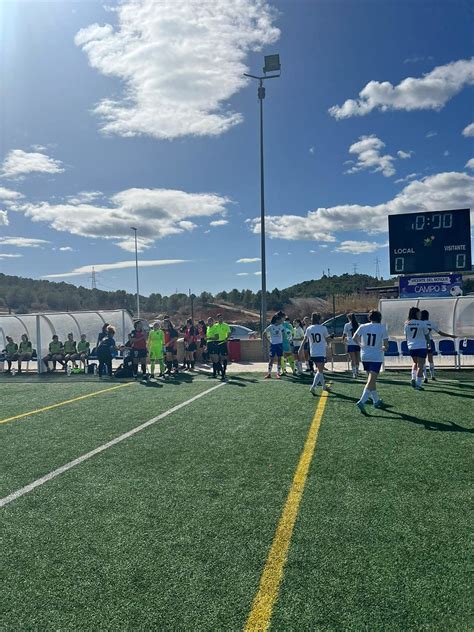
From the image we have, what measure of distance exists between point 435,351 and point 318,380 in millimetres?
5950

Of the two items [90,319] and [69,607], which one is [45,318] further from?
[69,607]

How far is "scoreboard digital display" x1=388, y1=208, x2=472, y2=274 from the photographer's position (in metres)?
18.7

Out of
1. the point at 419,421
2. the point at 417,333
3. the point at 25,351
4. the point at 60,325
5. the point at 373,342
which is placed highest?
the point at 60,325

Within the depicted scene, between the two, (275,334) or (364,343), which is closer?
(364,343)

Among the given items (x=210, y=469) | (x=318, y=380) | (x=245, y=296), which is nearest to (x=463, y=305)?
(x=318, y=380)

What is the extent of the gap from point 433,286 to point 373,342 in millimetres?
11301

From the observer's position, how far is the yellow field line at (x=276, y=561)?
3127mm

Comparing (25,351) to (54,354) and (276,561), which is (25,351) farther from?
(276,561)

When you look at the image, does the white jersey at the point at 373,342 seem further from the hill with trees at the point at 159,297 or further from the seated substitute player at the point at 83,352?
the hill with trees at the point at 159,297

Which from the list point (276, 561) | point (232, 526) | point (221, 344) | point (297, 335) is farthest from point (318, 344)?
point (276, 561)

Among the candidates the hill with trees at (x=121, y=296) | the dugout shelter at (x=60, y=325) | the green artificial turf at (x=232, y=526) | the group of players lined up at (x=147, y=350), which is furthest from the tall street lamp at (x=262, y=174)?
the hill with trees at (x=121, y=296)

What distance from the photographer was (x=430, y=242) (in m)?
18.9

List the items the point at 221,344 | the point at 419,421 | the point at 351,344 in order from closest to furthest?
the point at 419,421 < the point at 351,344 < the point at 221,344

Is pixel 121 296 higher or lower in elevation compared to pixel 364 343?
higher
